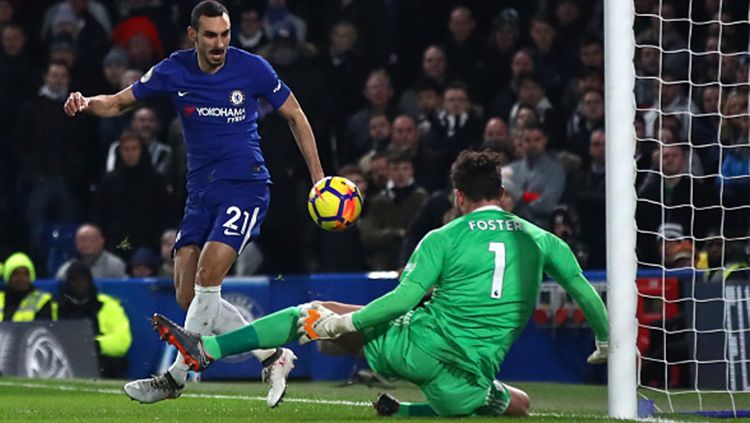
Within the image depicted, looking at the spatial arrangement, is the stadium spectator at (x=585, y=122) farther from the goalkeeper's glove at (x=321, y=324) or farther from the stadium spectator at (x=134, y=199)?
the goalkeeper's glove at (x=321, y=324)

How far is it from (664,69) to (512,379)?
3420 millimetres

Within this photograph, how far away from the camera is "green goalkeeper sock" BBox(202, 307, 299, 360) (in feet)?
25.0

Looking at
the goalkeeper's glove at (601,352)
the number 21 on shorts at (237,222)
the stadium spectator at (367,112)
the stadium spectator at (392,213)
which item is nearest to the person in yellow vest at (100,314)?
the stadium spectator at (392,213)

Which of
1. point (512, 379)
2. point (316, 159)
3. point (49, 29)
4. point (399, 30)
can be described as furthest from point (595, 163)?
point (49, 29)

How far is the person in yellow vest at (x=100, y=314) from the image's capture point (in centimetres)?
1343

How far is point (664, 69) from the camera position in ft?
46.2

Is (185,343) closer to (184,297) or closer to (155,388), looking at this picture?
(155,388)

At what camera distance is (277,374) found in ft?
27.6

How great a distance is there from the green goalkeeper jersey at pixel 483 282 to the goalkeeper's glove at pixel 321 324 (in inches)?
13.5

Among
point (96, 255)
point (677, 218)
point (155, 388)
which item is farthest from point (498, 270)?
point (96, 255)

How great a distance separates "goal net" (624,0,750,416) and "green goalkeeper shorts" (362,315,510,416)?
1.73 meters

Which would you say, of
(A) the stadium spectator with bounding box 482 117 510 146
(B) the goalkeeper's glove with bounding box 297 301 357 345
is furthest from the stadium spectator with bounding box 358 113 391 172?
(B) the goalkeeper's glove with bounding box 297 301 357 345

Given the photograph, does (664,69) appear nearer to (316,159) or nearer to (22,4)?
(316,159)

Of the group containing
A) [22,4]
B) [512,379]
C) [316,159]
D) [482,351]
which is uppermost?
[22,4]
